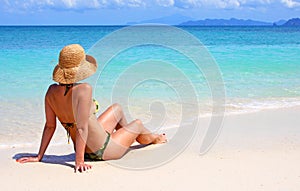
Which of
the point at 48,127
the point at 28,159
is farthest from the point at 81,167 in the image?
the point at 28,159

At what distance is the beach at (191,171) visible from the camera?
131 inches

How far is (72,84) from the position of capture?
3598 millimetres

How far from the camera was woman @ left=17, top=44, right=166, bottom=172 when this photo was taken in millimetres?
3547

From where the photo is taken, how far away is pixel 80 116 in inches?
141

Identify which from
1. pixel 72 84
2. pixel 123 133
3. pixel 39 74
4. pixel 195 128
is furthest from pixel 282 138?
pixel 39 74

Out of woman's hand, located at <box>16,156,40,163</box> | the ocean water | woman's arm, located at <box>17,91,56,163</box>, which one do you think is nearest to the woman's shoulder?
woman's arm, located at <box>17,91,56,163</box>

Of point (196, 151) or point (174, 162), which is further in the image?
point (196, 151)

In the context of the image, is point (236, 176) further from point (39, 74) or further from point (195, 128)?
point (39, 74)

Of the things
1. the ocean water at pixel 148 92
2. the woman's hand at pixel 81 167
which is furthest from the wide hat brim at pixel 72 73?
the ocean water at pixel 148 92

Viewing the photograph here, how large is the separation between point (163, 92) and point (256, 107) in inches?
80.0

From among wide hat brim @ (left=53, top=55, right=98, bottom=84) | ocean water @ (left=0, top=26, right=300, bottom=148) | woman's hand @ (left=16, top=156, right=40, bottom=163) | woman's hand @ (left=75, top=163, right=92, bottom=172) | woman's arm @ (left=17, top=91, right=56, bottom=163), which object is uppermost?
wide hat brim @ (left=53, top=55, right=98, bottom=84)

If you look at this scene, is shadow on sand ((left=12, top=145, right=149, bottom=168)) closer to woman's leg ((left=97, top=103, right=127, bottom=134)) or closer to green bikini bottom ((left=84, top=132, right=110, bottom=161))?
green bikini bottom ((left=84, top=132, right=110, bottom=161))

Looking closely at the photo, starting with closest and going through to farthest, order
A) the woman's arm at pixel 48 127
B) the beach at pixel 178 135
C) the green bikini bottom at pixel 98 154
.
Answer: the beach at pixel 178 135
the woman's arm at pixel 48 127
the green bikini bottom at pixel 98 154

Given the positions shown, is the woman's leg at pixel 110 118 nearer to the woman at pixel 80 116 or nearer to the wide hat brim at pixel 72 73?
the woman at pixel 80 116
